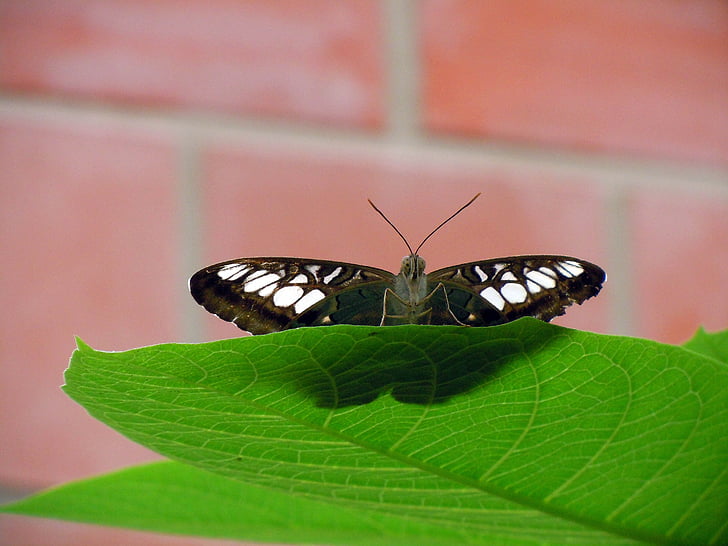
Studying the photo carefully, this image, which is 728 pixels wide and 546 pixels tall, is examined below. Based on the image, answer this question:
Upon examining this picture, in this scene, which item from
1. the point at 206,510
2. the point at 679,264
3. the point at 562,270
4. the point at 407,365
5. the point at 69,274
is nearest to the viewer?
the point at 407,365

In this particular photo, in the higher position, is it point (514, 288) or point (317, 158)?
point (317, 158)

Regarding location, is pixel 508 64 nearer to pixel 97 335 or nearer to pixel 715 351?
pixel 97 335

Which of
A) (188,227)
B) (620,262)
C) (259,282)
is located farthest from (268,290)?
(620,262)

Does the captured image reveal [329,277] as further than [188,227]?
No

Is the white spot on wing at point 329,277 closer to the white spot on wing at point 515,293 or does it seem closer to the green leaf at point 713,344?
the white spot on wing at point 515,293

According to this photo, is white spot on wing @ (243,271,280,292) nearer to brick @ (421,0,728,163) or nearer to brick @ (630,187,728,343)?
brick @ (421,0,728,163)

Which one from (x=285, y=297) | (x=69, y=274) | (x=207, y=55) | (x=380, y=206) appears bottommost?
(x=285, y=297)

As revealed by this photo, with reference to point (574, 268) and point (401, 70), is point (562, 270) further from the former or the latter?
point (401, 70)

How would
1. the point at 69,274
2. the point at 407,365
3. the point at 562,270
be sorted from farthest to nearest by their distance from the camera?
the point at 69,274 < the point at 562,270 < the point at 407,365
